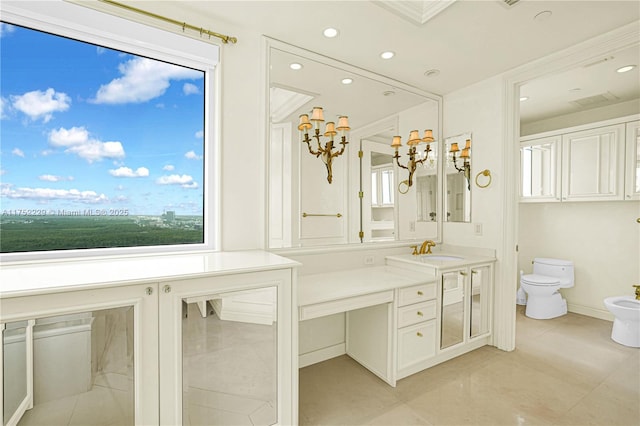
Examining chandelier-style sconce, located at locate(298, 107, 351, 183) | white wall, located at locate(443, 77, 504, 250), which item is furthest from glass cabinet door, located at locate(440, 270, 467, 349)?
chandelier-style sconce, located at locate(298, 107, 351, 183)

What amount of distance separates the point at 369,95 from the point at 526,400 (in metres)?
2.58

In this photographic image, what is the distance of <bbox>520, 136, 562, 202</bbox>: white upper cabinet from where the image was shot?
11.9 ft

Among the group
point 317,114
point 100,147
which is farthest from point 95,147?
point 317,114

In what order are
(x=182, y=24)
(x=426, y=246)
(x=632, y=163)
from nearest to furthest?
1. (x=182, y=24)
2. (x=426, y=246)
3. (x=632, y=163)

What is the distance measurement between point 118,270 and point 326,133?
170 cm

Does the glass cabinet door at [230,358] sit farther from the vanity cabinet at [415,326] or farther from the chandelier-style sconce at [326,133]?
the chandelier-style sconce at [326,133]

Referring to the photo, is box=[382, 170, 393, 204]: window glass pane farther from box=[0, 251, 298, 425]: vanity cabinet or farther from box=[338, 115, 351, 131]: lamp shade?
box=[0, 251, 298, 425]: vanity cabinet

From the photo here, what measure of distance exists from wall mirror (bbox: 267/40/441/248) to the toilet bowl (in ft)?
5.63

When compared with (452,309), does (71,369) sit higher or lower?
higher

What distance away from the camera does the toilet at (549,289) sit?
3443mm

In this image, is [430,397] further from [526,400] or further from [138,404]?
[138,404]

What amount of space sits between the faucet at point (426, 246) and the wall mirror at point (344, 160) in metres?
0.17

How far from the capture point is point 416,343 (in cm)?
221

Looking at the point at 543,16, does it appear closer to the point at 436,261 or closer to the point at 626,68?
the point at 626,68
